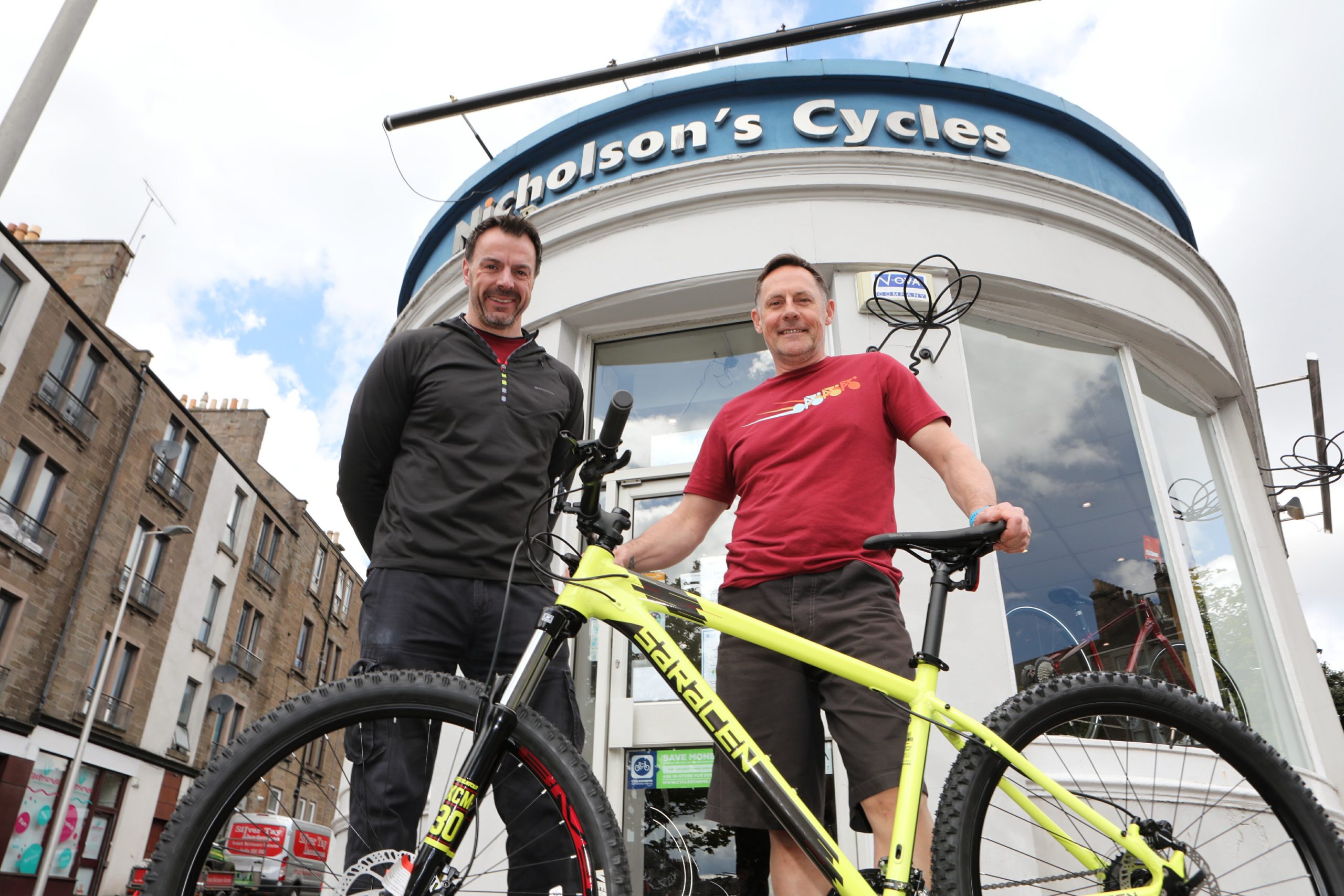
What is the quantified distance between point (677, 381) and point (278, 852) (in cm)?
392

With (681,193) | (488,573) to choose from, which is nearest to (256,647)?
(681,193)

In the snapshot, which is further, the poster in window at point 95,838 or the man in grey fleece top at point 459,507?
the poster in window at point 95,838

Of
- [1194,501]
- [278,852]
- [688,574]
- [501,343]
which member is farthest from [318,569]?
[278,852]

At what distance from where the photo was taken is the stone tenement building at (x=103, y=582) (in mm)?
15852

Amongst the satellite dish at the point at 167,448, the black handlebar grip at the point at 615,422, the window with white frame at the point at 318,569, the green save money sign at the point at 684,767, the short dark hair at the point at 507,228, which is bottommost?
the green save money sign at the point at 684,767

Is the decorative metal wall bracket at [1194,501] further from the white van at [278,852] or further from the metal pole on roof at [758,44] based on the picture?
the white van at [278,852]

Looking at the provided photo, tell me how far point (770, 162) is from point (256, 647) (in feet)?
85.1

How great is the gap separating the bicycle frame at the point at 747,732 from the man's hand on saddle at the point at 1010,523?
0.50 ft

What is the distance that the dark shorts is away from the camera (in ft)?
6.02

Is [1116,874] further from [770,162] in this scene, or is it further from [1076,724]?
[770,162]

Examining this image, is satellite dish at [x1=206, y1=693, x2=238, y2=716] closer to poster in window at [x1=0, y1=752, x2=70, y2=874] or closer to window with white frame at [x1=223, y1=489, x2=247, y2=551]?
poster in window at [x1=0, y1=752, x2=70, y2=874]

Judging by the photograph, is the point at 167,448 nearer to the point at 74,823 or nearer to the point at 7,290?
the point at 7,290

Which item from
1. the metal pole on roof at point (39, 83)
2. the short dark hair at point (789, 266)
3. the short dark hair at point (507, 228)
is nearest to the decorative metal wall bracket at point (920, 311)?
the short dark hair at point (789, 266)

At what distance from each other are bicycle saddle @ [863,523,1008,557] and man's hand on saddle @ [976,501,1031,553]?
0.01m
